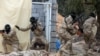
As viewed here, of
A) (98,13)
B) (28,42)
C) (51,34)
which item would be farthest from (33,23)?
(51,34)

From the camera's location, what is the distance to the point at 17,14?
1040 centimetres

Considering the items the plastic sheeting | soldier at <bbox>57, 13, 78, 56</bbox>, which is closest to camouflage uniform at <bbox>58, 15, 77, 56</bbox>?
soldier at <bbox>57, 13, 78, 56</bbox>

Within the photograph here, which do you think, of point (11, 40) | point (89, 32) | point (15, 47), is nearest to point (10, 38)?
point (11, 40)

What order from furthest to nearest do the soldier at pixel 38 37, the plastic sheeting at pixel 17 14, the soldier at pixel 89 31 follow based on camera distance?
1. the plastic sheeting at pixel 17 14
2. the soldier at pixel 38 37
3. the soldier at pixel 89 31

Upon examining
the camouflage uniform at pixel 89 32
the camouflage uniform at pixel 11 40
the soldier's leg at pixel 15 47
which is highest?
the camouflage uniform at pixel 89 32

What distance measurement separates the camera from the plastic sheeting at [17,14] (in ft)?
33.3

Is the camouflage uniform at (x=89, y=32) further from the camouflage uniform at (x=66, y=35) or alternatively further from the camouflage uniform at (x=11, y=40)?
the camouflage uniform at (x=11, y=40)

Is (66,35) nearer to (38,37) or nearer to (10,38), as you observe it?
(38,37)

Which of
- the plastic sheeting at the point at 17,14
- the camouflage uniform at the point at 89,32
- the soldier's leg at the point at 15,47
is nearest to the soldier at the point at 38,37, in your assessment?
the soldier's leg at the point at 15,47

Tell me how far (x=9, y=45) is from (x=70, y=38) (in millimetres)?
1770

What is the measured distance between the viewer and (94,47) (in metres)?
8.16

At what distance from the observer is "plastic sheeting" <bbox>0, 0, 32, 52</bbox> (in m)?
10.2

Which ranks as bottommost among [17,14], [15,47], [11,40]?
[15,47]

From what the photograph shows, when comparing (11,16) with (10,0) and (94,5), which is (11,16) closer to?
(10,0)
